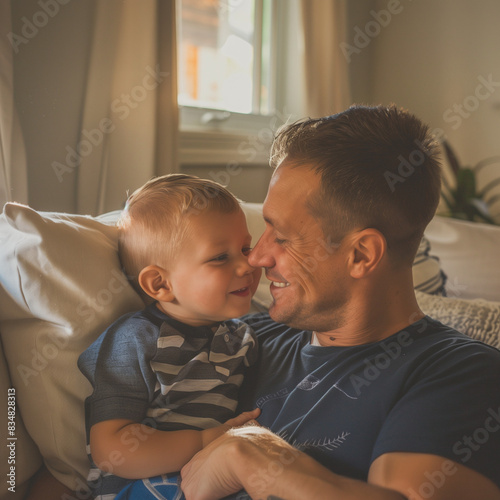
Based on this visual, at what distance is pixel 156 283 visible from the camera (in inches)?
48.1

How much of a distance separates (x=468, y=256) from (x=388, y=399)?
59.6 inches

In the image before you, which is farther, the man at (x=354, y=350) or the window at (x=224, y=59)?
the window at (x=224, y=59)

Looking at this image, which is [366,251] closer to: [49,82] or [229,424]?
[229,424]

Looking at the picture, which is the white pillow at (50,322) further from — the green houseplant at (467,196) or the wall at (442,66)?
the wall at (442,66)

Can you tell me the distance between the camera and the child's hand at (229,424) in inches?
42.2

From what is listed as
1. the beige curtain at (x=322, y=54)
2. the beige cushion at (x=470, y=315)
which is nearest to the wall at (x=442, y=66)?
the beige curtain at (x=322, y=54)

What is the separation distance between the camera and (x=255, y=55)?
321cm

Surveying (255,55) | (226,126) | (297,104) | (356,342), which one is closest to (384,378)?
(356,342)

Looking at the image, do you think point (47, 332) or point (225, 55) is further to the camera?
point (225, 55)

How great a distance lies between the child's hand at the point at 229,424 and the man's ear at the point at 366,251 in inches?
14.1

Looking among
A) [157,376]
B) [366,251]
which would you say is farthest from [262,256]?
[157,376]

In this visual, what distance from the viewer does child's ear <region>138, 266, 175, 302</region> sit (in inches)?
47.6

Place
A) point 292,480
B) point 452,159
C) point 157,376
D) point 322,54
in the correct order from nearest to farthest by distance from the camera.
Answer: point 292,480 < point 157,376 < point 322,54 < point 452,159

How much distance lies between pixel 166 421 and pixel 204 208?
1.48 feet
